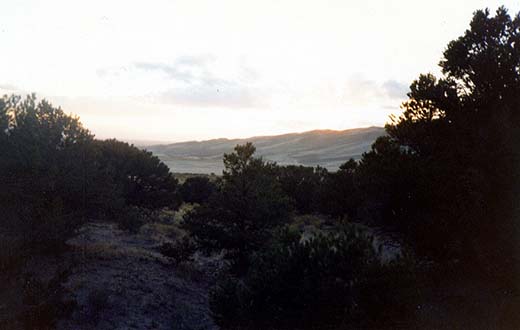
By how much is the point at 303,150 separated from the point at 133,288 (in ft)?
443

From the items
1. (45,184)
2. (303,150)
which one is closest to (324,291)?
(45,184)

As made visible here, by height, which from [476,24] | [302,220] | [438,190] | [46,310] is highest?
[476,24]

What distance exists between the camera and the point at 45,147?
51.6 feet

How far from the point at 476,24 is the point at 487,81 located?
1.80m

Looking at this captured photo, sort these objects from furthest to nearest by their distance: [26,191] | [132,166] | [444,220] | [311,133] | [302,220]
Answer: [311,133] → [302,220] → [132,166] → [26,191] → [444,220]

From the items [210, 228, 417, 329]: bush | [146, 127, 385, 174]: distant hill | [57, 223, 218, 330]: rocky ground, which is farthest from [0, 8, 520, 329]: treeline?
[146, 127, 385, 174]: distant hill

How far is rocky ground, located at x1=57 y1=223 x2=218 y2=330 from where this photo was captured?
12523 millimetres

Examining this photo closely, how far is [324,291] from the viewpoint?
390 inches

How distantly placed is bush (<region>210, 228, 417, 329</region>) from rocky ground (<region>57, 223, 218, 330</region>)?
309 centimetres

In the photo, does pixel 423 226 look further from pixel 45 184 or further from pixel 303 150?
pixel 303 150

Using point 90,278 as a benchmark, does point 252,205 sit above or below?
above

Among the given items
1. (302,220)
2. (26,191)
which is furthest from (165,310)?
(302,220)

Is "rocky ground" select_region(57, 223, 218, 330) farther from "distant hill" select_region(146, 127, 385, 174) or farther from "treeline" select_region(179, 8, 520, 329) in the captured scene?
"distant hill" select_region(146, 127, 385, 174)

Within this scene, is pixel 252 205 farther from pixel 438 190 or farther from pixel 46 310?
pixel 46 310
